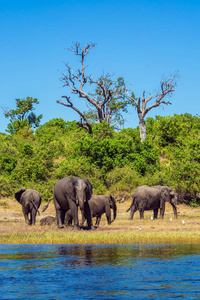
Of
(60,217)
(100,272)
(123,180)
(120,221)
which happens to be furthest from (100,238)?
(123,180)

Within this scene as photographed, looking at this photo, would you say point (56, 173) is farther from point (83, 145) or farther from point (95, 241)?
point (95, 241)

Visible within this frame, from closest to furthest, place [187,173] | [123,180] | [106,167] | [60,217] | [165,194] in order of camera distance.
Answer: [60,217]
[165,194]
[187,173]
[123,180]
[106,167]

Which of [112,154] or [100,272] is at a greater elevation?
[112,154]

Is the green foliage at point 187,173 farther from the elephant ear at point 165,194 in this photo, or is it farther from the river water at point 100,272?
the river water at point 100,272

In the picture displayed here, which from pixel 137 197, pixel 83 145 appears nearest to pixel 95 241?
pixel 137 197

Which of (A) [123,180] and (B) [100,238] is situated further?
(A) [123,180]

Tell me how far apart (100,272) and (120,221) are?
14521 millimetres

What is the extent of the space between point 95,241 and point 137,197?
Answer: 1155 cm

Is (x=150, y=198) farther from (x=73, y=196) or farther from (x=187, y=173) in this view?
(x=73, y=196)

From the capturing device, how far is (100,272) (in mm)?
12523

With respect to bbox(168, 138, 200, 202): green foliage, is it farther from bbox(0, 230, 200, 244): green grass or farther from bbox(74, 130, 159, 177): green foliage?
bbox(0, 230, 200, 244): green grass


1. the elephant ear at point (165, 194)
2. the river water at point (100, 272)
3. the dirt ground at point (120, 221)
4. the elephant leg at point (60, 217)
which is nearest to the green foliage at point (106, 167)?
the dirt ground at point (120, 221)

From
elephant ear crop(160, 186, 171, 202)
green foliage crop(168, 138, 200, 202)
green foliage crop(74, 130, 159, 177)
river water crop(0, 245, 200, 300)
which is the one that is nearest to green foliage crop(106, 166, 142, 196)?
green foliage crop(74, 130, 159, 177)

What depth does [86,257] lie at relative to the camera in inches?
587
